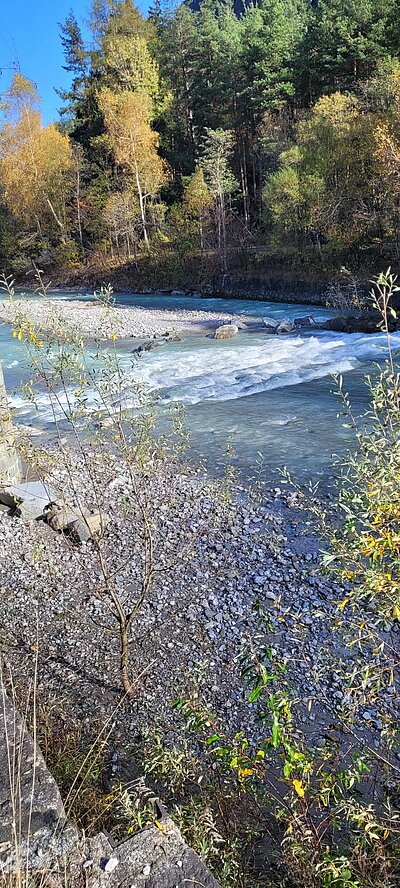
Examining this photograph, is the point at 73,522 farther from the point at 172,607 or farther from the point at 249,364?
the point at 249,364

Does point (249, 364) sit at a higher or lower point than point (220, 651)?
higher

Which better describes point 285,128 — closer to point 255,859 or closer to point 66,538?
point 66,538

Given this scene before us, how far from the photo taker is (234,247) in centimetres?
3438

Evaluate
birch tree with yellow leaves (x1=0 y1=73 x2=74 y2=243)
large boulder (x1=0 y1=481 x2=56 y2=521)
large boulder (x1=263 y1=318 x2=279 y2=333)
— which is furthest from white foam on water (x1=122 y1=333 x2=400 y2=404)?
birch tree with yellow leaves (x1=0 y1=73 x2=74 y2=243)

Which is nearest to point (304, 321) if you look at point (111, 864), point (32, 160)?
point (111, 864)

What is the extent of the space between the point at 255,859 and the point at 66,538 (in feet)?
16.2

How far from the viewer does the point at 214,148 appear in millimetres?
32719

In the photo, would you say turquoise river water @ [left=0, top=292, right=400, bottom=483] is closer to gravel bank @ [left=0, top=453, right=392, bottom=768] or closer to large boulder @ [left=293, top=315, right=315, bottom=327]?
large boulder @ [left=293, top=315, right=315, bottom=327]

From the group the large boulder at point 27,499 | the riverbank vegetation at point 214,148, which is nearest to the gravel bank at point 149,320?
the riverbank vegetation at point 214,148

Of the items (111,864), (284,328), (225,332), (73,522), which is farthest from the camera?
(284,328)

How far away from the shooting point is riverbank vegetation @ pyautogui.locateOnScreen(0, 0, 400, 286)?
85.3ft

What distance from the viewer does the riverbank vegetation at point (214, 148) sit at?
25984 millimetres

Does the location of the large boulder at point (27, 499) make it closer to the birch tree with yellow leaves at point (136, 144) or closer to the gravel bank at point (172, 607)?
the gravel bank at point (172, 607)

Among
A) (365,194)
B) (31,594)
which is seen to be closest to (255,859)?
(31,594)
